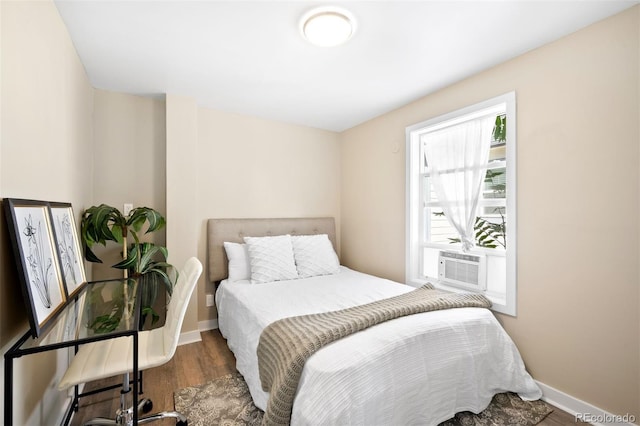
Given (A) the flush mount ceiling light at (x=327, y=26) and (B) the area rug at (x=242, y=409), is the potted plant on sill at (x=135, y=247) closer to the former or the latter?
(B) the area rug at (x=242, y=409)

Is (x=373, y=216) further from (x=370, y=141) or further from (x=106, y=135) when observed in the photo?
(x=106, y=135)

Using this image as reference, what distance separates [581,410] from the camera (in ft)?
5.84

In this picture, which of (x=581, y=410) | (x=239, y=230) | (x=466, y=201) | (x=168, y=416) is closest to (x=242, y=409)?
(x=168, y=416)

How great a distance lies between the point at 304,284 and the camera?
2.73m

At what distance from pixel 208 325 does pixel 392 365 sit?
2.30 metres

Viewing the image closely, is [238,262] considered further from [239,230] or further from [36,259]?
[36,259]

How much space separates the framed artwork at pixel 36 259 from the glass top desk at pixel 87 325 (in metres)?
0.05

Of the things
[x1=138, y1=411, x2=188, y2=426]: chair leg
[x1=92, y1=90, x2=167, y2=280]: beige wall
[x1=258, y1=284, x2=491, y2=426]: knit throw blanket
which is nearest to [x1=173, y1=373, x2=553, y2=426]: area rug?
[x1=138, y1=411, x2=188, y2=426]: chair leg

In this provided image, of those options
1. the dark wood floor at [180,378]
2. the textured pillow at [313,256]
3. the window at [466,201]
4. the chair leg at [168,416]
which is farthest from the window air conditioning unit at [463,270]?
the chair leg at [168,416]

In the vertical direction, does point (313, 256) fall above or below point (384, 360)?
above

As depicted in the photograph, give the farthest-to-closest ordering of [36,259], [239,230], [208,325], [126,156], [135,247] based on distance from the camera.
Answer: [239,230] → [208,325] → [126,156] → [135,247] → [36,259]

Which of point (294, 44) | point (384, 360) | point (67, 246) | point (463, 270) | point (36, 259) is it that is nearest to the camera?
point (36, 259)

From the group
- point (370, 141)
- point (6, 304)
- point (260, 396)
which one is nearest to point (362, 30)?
point (370, 141)

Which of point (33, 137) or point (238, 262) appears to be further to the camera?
point (238, 262)
